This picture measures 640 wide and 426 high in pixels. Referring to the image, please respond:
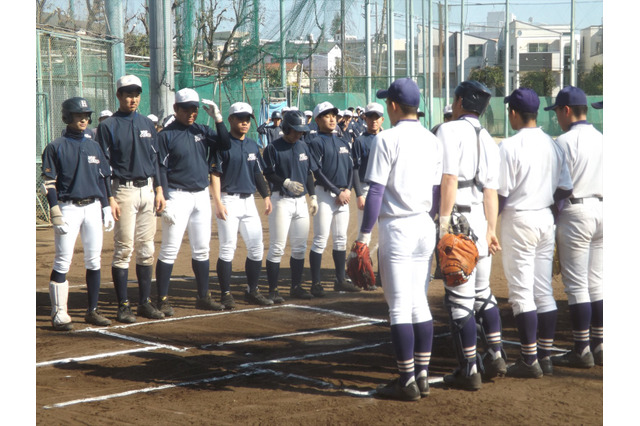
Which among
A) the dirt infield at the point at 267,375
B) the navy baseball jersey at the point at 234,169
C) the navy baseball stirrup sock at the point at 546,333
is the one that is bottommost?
the dirt infield at the point at 267,375

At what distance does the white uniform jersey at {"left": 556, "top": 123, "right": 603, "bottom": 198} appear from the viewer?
219 inches

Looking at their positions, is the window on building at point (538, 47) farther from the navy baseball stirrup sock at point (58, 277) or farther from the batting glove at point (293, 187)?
the navy baseball stirrup sock at point (58, 277)

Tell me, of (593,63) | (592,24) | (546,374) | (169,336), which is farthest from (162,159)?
(593,63)

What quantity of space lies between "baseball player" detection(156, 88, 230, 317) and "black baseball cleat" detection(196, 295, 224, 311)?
1.13 feet

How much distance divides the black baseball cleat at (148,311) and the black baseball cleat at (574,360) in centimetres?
379

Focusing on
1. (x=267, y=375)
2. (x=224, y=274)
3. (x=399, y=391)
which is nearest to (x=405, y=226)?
(x=399, y=391)

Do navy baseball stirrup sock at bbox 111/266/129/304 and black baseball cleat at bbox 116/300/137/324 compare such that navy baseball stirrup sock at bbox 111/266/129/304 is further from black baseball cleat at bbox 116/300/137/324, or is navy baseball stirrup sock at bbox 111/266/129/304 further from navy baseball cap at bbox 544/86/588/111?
navy baseball cap at bbox 544/86/588/111

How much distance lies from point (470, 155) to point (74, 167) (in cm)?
365

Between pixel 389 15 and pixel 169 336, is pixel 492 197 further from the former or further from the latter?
pixel 389 15

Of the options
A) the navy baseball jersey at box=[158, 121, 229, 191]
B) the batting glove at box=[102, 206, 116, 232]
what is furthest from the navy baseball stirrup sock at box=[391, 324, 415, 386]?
the navy baseball jersey at box=[158, 121, 229, 191]

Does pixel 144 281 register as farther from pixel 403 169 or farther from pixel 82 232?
pixel 403 169

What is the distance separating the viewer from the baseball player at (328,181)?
8602mm

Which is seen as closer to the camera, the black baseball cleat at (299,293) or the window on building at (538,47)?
the black baseball cleat at (299,293)

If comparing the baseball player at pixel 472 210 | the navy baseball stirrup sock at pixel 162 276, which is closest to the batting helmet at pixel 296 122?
the navy baseball stirrup sock at pixel 162 276
